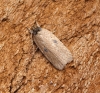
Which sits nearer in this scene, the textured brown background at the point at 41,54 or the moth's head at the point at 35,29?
the textured brown background at the point at 41,54

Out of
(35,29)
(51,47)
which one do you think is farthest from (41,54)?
(35,29)

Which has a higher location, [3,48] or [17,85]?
[3,48]

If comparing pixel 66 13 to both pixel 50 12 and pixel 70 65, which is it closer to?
pixel 50 12

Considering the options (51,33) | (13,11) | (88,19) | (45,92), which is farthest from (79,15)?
(45,92)

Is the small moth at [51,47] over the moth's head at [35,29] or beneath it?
beneath
